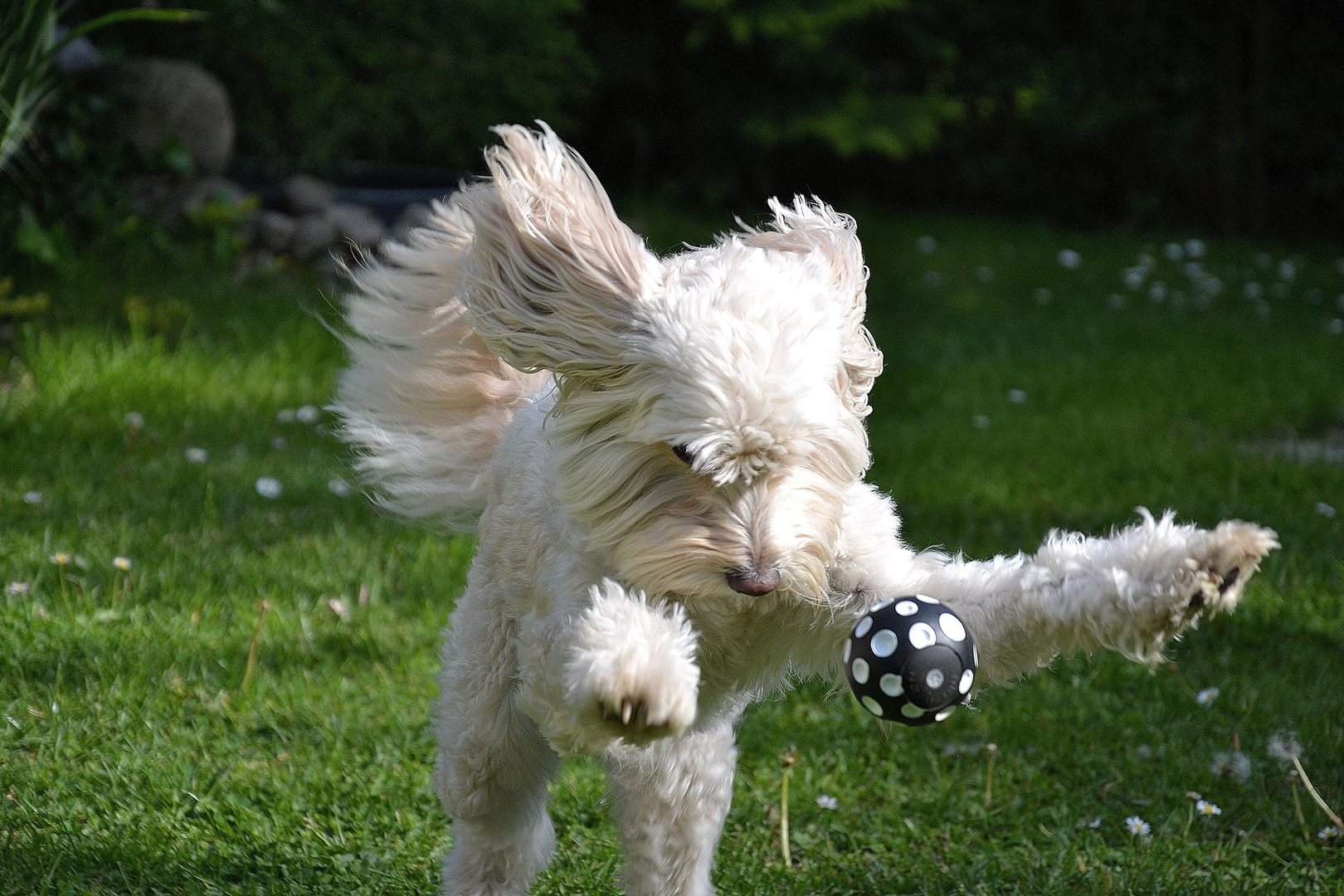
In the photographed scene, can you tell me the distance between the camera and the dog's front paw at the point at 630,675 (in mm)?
1876

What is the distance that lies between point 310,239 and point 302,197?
405mm

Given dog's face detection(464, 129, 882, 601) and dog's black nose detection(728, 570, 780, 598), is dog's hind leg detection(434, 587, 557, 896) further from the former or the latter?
dog's black nose detection(728, 570, 780, 598)

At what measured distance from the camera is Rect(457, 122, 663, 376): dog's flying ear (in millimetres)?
2311

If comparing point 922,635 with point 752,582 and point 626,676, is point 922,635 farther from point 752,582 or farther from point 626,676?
point 626,676

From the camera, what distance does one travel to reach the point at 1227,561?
1987 millimetres

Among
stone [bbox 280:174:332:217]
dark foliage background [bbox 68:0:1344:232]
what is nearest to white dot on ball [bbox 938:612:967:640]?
stone [bbox 280:174:332:217]

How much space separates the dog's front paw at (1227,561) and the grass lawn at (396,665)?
1.07 meters

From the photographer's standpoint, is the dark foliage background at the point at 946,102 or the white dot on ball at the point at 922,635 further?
the dark foliage background at the point at 946,102

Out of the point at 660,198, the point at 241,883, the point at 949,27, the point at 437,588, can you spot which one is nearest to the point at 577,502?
the point at 241,883

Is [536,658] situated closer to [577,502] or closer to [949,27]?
[577,502]

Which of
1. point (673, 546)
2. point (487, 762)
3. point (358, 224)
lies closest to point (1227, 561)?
point (673, 546)

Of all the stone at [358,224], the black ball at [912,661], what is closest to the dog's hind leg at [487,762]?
the black ball at [912,661]

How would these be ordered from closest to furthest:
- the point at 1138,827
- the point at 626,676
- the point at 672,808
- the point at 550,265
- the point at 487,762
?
the point at 626,676 < the point at 550,265 < the point at 672,808 < the point at 487,762 < the point at 1138,827

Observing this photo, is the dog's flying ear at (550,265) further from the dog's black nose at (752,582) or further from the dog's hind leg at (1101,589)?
the dog's hind leg at (1101,589)
